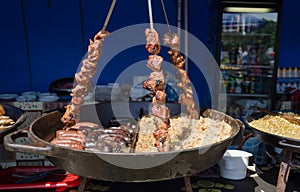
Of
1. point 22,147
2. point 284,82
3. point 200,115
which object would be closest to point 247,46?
point 284,82

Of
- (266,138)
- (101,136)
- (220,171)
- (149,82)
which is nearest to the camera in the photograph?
(149,82)

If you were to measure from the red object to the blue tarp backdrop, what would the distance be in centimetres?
239

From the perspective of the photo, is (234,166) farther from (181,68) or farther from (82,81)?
(82,81)

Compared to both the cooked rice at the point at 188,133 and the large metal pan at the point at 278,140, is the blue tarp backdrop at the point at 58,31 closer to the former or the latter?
the cooked rice at the point at 188,133

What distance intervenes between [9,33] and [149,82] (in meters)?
3.32

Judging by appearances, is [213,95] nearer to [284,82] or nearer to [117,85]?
[284,82]

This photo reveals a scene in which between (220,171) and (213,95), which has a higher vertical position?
(213,95)

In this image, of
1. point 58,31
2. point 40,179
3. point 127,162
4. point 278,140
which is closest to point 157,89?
point 127,162

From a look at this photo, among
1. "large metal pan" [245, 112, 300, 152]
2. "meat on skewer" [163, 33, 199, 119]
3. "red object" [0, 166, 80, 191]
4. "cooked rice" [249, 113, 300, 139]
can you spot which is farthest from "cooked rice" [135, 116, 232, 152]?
"red object" [0, 166, 80, 191]

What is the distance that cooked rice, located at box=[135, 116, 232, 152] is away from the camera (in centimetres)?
163

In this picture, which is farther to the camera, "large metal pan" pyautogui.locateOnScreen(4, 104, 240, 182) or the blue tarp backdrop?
the blue tarp backdrop

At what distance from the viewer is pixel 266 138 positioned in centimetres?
172

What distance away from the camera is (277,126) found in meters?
2.02

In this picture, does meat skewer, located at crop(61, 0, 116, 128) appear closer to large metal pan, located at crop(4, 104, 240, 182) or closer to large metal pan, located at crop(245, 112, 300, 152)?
large metal pan, located at crop(4, 104, 240, 182)
